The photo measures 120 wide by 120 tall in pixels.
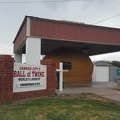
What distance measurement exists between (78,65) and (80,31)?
651cm

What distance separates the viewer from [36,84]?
1202cm

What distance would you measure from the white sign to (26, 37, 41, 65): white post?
2690 millimetres

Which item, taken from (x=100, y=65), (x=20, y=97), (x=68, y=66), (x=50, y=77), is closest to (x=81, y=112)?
(x=20, y=97)

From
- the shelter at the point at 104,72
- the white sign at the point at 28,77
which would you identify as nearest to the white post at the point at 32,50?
the white sign at the point at 28,77

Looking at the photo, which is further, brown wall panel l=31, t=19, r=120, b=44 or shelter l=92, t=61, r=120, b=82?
shelter l=92, t=61, r=120, b=82

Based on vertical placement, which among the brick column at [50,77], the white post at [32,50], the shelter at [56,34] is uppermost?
the shelter at [56,34]

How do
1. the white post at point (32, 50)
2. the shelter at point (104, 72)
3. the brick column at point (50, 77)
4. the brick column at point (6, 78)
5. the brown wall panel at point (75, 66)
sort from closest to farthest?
1. the brick column at point (6, 78)
2. the brick column at point (50, 77)
3. the white post at point (32, 50)
4. the brown wall panel at point (75, 66)
5. the shelter at point (104, 72)

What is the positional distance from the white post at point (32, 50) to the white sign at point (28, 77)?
2690mm

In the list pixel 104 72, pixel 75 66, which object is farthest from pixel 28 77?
pixel 104 72

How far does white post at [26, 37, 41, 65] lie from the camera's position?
15.0 m

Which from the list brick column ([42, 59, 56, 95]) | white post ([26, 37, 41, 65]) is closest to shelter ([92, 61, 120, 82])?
white post ([26, 37, 41, 65])

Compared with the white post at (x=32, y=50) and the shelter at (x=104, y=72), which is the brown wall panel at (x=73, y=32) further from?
the shelter at (x=104, y=72)

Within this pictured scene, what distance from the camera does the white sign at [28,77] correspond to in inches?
428

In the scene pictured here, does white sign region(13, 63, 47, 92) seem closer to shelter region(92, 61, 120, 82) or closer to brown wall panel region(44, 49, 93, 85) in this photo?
brown wall panel region(44, 49, 93, 85)
